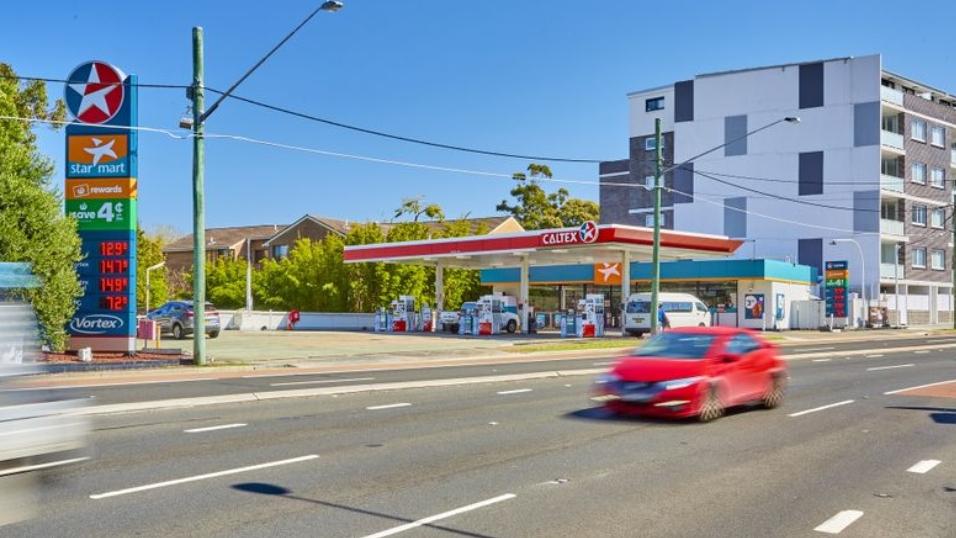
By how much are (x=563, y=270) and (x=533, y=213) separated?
29778mm

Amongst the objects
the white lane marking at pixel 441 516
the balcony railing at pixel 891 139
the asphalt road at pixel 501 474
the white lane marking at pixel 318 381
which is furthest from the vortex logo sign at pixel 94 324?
the balcony railing at pixel 891 139

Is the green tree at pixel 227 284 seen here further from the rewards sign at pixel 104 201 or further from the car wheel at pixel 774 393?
the car wheel at pixel 774 393

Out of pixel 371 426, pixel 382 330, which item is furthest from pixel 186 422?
pixel 382 330

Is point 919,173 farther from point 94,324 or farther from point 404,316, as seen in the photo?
point 94,324

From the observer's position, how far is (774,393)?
14438mm

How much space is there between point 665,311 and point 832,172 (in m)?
29.5

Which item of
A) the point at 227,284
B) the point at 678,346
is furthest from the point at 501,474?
the point at 227,284

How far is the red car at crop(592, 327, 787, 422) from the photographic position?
1245 centimetres

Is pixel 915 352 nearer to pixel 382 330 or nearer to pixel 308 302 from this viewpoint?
pixel 382 330

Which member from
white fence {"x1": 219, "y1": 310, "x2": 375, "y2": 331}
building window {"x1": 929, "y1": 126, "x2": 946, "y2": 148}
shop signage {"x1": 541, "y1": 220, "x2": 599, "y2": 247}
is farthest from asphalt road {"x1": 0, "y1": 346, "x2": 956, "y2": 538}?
building window {"x1": 929, "y1": 126, "x2": 946, "y2": 148}

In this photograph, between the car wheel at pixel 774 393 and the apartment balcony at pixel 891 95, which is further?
the apartment balcony at pixel 891 95

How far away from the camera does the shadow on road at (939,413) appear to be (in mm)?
13281

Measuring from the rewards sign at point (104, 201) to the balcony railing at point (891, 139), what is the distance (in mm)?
52695

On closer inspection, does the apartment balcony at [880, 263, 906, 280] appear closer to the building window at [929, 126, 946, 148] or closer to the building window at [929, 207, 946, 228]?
the building window at [929, 207, 946, 228]
